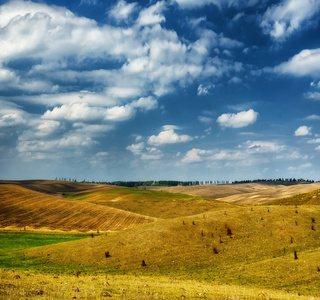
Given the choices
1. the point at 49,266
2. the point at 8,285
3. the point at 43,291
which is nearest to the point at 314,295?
the point at 43,291

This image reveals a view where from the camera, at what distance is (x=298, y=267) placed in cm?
2734

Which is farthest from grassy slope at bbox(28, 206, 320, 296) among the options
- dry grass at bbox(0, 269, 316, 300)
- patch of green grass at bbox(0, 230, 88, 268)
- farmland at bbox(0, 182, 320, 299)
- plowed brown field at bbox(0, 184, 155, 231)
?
plowed brown field at bbox(0, 184, 155, 231)

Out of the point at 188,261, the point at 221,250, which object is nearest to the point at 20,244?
the point at 188,261

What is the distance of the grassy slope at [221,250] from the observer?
90.5 ft

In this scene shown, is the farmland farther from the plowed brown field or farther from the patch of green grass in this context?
the plowed brown field

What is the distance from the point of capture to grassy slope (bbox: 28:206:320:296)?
2759cm

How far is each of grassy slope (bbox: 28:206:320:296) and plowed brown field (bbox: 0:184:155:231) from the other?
36839mm

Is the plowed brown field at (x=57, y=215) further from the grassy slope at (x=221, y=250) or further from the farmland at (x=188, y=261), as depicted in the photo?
the grassy slope at (x=221, y=250)

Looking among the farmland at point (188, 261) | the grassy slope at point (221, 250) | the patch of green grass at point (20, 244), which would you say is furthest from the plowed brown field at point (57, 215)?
the grassy slope at point (221, 250)

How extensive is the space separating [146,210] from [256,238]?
2808 inches

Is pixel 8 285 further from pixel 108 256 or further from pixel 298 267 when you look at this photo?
pixel 298 267

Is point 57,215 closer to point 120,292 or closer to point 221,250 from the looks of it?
point 221,250

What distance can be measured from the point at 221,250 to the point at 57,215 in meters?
61.6

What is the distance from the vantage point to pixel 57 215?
279 ft
